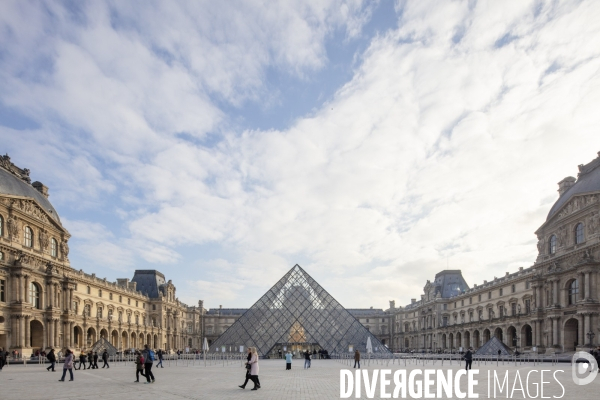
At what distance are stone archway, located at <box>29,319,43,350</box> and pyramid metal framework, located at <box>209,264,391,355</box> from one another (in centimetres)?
1145

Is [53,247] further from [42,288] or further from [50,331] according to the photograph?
[50,331]

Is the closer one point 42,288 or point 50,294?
point 42,288

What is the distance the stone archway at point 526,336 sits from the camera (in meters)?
44.0

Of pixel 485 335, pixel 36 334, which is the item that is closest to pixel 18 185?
pixel 36 334

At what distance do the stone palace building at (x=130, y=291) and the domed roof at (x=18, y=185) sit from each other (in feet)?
0.28

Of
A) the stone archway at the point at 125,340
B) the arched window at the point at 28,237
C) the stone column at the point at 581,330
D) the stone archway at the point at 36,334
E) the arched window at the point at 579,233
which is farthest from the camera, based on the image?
the stone archway at the point at 125,340

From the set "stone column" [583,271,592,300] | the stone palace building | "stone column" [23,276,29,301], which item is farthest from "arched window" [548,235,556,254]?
"stone column" [23,276,29,301]

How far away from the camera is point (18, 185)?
34.2 metres

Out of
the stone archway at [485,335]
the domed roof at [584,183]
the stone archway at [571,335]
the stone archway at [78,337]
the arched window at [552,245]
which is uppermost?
the domed roof at [584,183]

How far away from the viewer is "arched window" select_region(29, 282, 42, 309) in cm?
3466

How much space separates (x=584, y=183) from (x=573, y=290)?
7.21 meters

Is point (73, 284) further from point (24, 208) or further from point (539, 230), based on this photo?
point (539, 230)

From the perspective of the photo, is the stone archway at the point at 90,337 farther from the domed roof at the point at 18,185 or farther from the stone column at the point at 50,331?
the domed roof at the point at 18,185

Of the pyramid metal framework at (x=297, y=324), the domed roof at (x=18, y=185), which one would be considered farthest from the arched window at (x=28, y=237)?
the pyramid metal framework at (x=297, y=324)
